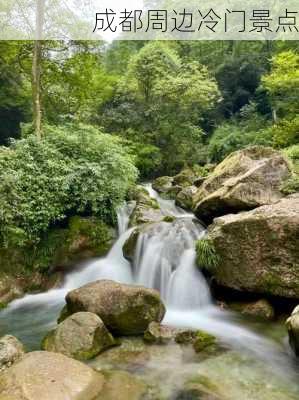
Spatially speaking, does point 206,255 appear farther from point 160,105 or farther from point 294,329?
point 160,105

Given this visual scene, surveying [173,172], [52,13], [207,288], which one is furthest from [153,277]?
[173,172]

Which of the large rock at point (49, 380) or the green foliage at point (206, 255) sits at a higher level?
the green foliage at point (206, 255)

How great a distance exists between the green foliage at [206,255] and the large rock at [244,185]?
1554 millimetres

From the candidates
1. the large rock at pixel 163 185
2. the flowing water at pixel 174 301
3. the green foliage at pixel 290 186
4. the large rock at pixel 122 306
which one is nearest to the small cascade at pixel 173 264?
the flowing water at pixel 174 301

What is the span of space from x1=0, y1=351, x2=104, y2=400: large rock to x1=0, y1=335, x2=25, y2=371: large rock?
0.35 meters

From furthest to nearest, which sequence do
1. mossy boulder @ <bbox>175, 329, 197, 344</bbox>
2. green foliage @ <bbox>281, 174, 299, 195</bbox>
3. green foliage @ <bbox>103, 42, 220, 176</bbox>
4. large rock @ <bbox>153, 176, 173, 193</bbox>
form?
green foliage @ <bbox>103, 42, 220, 176</bbox>, large rock @ <bbox>153, 176, 173, 193</bbox>, green foliage @ <bbox>281, 174, 299, 195</bbox>, mossy boulder @ <bbox>175, 329, 197, 344</bbox>

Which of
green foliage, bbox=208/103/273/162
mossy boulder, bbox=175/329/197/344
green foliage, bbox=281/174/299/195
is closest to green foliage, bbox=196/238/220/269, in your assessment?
mossy boulder, bbox=175/329/197/344

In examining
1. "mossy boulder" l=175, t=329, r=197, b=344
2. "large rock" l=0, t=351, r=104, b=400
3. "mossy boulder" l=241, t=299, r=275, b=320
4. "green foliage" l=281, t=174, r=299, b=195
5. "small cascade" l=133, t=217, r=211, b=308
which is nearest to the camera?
"large rock" l=0, t=351, r=104, b=400

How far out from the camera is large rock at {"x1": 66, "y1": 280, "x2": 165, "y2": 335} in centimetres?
629

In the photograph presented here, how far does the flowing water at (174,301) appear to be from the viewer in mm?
5457

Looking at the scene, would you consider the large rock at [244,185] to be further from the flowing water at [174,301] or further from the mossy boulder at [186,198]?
the mossy boulder at [186,198]

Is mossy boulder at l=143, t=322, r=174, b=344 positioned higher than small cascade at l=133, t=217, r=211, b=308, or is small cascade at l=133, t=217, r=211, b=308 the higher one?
small cascade at l=133, t=217, r=211, b=308

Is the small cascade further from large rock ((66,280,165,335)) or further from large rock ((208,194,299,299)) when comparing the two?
large rock ((66,280,165,335))

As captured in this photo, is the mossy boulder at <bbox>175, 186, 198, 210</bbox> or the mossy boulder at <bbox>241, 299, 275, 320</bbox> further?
the mossy boulder at <bbox>175, 186, 198, 210</bbox>
